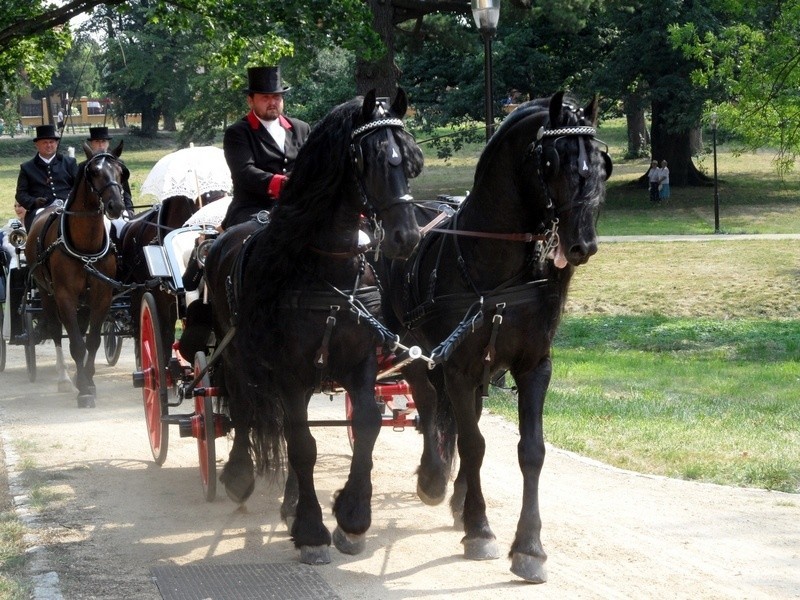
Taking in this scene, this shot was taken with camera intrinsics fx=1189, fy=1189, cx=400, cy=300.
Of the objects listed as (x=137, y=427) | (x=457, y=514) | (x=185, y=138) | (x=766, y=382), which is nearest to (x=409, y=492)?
(x=457, y=514)

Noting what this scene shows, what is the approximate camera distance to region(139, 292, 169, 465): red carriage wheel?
839 centimetres

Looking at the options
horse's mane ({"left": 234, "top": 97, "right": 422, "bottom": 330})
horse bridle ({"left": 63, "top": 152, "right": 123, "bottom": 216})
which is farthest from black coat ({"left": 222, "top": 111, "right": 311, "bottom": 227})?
horse bridle ({"left": 63, "top": 152, "right": 123, "bottom": 216})

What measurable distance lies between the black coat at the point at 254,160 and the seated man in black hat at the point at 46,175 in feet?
22.9

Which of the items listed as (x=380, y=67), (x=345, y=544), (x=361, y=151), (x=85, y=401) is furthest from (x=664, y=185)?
(x=361, y=151)

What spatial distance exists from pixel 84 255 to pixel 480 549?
711 centimetres

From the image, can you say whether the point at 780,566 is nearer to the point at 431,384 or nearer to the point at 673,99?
the point at 431,384

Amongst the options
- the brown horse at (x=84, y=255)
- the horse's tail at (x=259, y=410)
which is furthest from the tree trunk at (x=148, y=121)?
the horse's tail at (x=259, y=410)

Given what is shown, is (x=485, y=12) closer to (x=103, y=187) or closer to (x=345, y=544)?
(x=103, y=187)

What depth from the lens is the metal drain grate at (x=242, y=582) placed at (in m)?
5.67

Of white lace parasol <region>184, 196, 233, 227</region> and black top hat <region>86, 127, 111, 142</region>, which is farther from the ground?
black top hat <region>86, 127, 111, 142</region>

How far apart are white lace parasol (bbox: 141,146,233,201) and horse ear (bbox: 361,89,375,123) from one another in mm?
4532

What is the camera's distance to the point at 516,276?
20.2ft

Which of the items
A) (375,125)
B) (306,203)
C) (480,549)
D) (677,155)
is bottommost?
(480,549)

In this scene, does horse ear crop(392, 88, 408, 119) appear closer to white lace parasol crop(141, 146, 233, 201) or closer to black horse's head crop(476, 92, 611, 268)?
black horse's head crop(476, 92, 611, 268)
